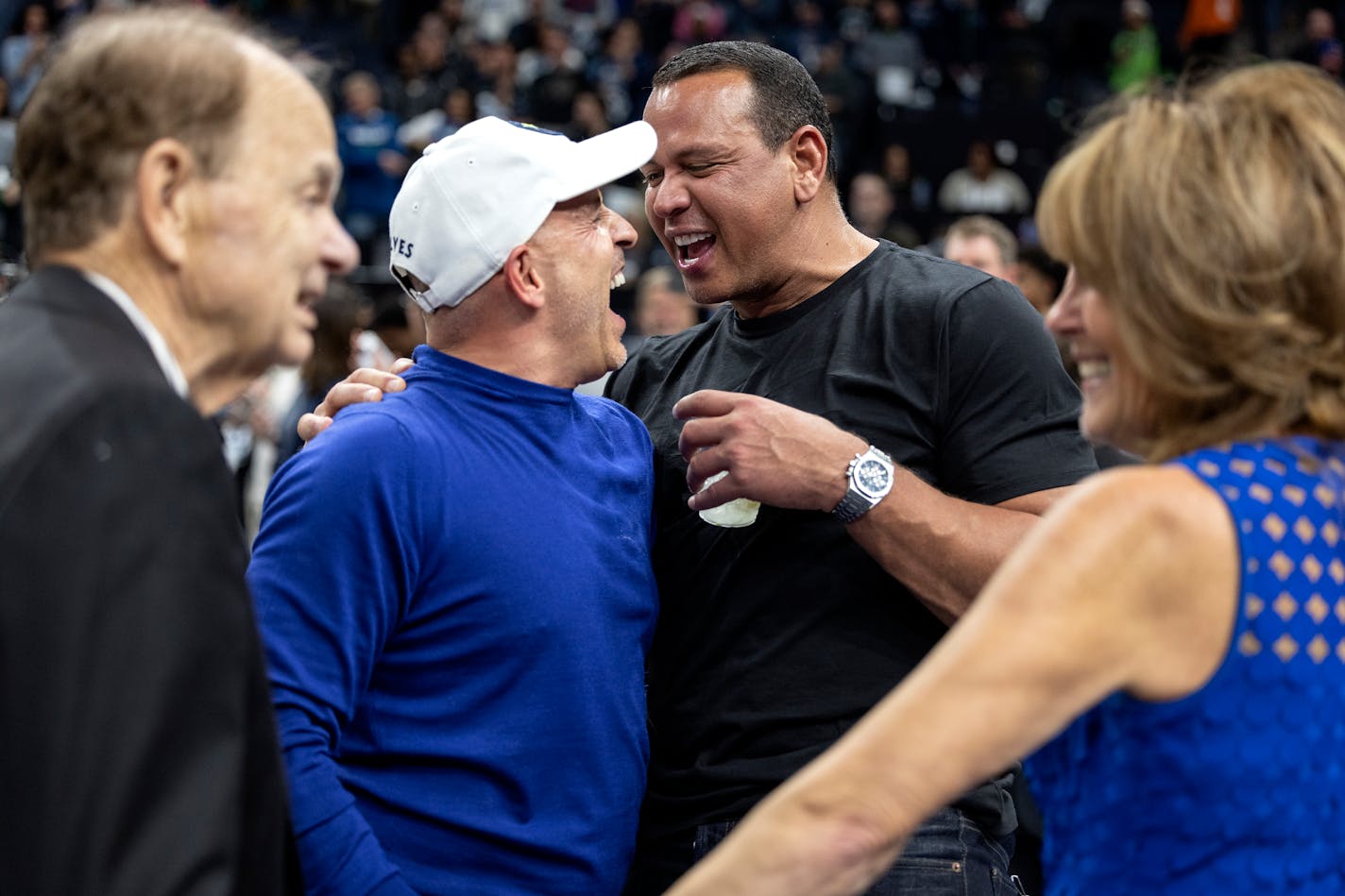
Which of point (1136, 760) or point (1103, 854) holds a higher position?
point (1136, 760)

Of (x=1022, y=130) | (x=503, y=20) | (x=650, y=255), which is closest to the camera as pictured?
(x=650, y=255)

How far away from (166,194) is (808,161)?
5.56 feet

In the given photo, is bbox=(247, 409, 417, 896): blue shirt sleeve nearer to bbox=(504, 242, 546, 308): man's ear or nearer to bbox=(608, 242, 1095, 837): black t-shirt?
bbox=(504, 242, 546, 308): man's ear

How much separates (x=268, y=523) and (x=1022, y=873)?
287 cm

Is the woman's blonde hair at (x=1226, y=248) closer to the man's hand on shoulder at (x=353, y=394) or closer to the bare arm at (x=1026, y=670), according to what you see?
the bare arm at (x=1026, y=670)

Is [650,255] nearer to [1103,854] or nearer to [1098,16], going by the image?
[1098,16]

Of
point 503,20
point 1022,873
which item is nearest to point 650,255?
point 503,20

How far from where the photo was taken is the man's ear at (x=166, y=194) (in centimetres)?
152

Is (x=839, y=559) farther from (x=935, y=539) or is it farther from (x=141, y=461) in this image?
(x=141, y=461)

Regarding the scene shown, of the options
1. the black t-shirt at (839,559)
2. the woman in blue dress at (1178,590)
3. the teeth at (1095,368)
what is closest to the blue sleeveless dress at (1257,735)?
the woman in blue dress at (1178,590)

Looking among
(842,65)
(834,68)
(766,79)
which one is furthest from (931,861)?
(842,65)

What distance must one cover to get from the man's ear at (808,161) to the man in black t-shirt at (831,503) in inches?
3.5

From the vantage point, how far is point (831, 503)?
243 cm

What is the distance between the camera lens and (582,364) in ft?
8.43
